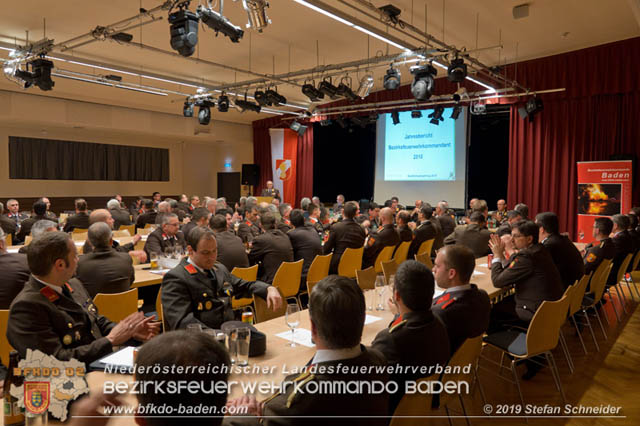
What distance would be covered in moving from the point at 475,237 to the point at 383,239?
4.23 ft

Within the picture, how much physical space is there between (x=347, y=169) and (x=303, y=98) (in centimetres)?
296

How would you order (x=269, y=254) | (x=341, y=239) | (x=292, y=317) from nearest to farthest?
(x=292, y=317), (x=269, y=254), (x=341, y=239)

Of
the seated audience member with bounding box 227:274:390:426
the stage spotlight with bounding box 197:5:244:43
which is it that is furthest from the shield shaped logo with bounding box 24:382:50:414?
the stage spotlight with bounding box 197:5:244:43

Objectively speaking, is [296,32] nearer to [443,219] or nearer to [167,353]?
[443,219]

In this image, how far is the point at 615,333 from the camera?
A: 5.29m

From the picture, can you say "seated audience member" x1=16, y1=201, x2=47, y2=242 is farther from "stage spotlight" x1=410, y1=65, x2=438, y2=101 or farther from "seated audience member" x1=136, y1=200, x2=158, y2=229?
"stage spotlight" x1=410, y1=65, x2=438, y2=101

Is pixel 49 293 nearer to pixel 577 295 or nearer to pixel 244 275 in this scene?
pixel 244 275

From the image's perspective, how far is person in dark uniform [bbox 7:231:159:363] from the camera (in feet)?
6.68

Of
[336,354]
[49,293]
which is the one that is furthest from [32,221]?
[336,354]

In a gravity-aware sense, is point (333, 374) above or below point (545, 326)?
above

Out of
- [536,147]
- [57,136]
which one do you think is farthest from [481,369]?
[57,136]

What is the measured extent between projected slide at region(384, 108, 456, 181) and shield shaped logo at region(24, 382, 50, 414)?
11568 mm

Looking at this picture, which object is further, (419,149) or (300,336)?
(419,149)

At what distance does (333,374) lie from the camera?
1.49m
